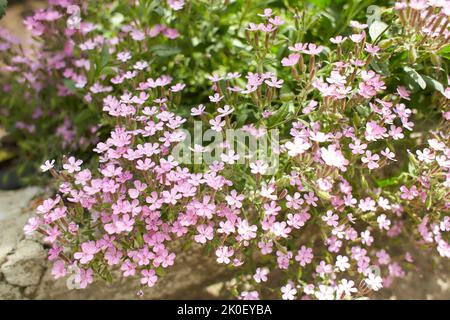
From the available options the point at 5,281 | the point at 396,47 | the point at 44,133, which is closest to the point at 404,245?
the point at 396,47

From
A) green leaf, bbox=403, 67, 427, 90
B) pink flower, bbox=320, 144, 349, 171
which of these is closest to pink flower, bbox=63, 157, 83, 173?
pink flower, bbox=320, 144, 349, 171

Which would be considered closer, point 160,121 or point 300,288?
point 160,121

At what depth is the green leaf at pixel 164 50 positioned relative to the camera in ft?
8.26

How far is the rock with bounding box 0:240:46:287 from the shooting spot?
7.88 ft

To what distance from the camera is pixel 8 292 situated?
239 centimetres

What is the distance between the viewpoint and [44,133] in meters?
3.22

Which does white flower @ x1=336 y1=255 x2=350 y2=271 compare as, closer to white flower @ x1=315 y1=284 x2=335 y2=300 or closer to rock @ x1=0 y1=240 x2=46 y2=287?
white flower @ x1=315 y1=284 x2=335 y2=300

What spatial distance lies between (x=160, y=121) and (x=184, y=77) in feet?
1.80

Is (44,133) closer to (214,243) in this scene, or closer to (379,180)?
(214,243)

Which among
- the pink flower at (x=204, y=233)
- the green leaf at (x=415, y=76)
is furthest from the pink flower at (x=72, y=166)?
the green leaf at (x=415, y=76)

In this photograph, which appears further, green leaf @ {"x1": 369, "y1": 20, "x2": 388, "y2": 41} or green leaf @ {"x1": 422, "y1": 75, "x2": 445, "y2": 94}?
green leaf @ {"x1": 422, "y1": 75, "x2": 445, "y2": 94}

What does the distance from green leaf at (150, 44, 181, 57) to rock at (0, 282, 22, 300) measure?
1.36m

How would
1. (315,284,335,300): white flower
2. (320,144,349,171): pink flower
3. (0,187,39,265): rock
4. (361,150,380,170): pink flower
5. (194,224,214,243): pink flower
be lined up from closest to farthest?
(320,144,349,171): pink flower
(194,224,214,243): pink flower
(361,150,380,170): pink flower
(315,284,335,300): white flower
(0,187,39,265): rock

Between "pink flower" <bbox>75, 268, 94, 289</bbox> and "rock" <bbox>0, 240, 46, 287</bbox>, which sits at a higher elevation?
"pink flower" <bbox>75, 268, 94, 289</bbox>
